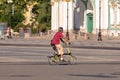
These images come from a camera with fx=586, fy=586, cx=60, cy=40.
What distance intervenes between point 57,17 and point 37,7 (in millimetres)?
18269

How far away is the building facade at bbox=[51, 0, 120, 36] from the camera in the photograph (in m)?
81.0

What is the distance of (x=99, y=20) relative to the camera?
262 feet

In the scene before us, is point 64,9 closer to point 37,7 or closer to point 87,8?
point 87,8

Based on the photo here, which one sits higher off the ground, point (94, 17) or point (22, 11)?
point (22, 11)

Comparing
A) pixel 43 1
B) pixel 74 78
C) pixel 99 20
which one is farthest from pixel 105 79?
pixel 43 1

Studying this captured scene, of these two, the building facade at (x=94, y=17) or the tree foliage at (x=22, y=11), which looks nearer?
the building facade at (x=94, y=17)

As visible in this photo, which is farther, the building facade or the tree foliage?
the tree foliage

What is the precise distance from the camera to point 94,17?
82312mm

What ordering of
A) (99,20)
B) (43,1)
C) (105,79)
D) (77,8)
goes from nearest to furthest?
(105,79), (99,20), (77,8), (43,1)

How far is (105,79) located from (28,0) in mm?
81986

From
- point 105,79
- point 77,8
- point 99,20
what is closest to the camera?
point 105,79

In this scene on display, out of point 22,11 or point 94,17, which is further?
point 22,11

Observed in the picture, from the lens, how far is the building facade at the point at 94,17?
8100 centimetres

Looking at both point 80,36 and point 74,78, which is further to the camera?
point 80,36
